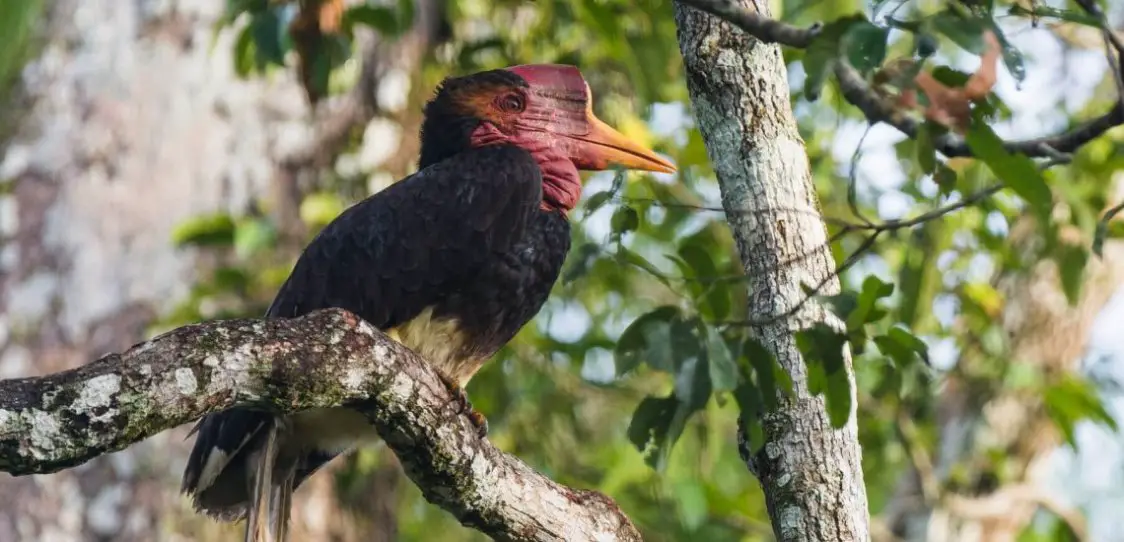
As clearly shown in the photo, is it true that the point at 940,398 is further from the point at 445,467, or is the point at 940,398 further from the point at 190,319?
the point at 445,467

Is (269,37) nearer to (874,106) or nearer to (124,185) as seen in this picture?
(124,185)

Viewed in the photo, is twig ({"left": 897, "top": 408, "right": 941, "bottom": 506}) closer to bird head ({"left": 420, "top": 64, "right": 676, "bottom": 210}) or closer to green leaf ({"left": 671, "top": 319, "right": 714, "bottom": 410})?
bird head ({"left": 420, "top": 64, "right": 676, "bottom": 210})

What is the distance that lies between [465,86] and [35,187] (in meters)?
2.48

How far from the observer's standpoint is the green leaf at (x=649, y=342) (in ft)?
6.59

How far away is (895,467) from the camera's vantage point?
6520 millimetres

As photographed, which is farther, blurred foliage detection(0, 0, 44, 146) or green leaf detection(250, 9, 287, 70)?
green leaf detection(250, 9, 287, 70)

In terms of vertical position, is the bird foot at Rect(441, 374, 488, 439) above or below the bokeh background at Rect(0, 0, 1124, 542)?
below

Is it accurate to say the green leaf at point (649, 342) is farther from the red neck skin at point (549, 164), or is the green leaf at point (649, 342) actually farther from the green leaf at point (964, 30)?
the red neck skin at point (549, 164)

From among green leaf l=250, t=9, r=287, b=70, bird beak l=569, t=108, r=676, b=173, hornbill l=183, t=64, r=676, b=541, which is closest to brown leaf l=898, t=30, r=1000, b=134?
hornbill l=183, t=64, r=676, b=541

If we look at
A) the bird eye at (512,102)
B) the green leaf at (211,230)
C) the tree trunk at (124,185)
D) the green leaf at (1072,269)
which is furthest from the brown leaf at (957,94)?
the tree trunk at (124,185)

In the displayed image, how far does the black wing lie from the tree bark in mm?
625

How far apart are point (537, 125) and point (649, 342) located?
57.6 inches

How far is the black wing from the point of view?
2945mm

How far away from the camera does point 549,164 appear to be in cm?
335
